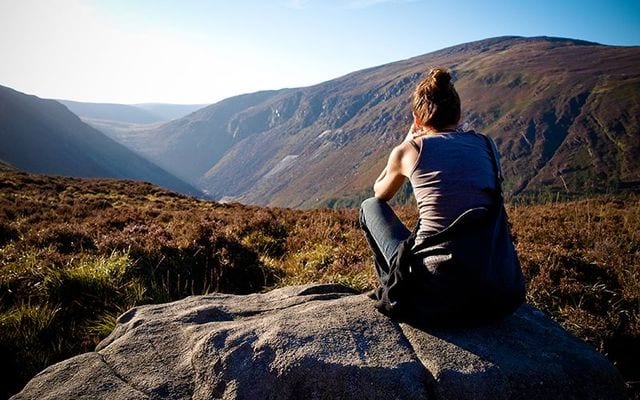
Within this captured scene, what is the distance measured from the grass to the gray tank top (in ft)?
9.20

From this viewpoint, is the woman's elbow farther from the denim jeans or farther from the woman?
the woman

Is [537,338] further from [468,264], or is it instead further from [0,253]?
[0,253]

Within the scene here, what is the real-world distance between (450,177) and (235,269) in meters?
5.57

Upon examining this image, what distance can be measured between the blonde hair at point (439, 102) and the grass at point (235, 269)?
10.2 feet

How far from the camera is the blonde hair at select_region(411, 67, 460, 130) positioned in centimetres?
404

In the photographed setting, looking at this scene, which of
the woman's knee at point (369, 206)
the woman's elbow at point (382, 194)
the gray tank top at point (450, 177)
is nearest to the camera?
the gray tank top at point (450, 177)

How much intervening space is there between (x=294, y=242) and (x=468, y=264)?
22.4 feet

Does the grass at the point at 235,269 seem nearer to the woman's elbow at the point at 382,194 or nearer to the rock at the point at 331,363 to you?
the rock at the point at 331,363

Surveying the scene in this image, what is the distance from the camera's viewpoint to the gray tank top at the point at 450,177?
371 centimetres

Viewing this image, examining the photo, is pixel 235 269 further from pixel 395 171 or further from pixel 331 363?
pixel 331 363

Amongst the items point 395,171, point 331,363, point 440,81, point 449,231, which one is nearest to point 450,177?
point 449,231

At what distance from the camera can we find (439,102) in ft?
13.3

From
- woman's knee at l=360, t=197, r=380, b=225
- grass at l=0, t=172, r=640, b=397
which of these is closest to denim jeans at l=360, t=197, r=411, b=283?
woman's knee at l=360, t=197, r=380, b=225

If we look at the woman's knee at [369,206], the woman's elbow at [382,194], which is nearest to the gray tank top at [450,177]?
the woman's elbow at [382,194]
